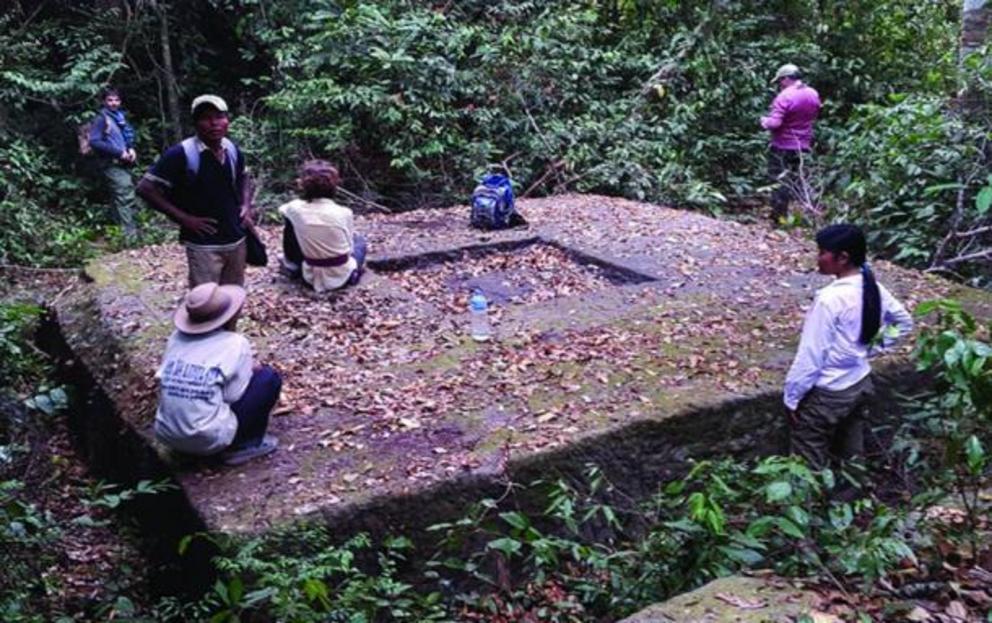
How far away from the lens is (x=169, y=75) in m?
12.4

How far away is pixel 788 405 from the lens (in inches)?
179

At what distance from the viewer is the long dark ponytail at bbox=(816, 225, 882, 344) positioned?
423cm

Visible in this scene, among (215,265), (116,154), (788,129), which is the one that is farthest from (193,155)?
(788,129)

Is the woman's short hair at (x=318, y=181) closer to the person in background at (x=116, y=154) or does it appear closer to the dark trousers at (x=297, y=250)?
the dark trousers at (x=297, y=250)

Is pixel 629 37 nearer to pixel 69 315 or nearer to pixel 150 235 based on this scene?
pixel 150 235

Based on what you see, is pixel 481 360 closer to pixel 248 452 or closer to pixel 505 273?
pixel 248 452

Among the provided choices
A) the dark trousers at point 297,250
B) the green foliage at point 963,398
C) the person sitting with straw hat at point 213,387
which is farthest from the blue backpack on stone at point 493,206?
the green foliage at point 963,398

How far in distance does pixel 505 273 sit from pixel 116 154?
502 centimetres

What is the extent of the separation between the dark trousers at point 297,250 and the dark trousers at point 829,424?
11.7 feet

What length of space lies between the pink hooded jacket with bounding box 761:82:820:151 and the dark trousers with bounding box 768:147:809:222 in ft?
0.34

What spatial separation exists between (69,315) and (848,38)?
1232cm

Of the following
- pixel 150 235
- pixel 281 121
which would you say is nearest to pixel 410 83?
pixel 281 121

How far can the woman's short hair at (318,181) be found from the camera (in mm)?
6492

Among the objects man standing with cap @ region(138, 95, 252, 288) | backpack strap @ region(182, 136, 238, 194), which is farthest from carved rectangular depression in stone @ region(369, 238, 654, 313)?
backpack strap @ region(182, 136, 238, 194)
